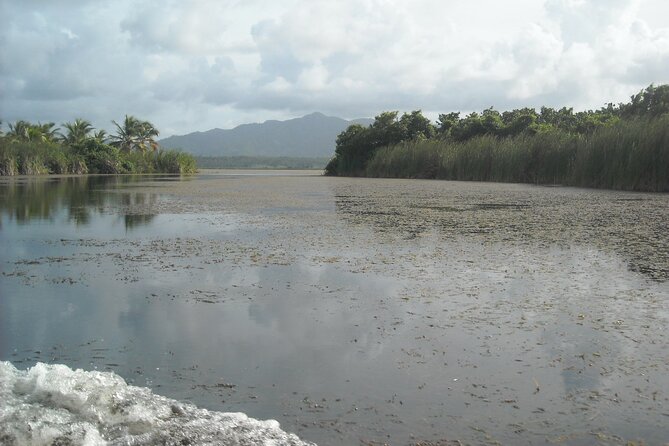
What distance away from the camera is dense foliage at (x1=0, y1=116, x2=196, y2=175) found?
3344 cm

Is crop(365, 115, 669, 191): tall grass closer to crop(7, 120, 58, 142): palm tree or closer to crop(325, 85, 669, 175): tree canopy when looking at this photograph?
crop(325, 85, 669, 175): tree canopy

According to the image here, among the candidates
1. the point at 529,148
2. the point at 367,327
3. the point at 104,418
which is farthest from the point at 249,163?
the point at 104,418

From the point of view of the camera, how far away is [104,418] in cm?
235

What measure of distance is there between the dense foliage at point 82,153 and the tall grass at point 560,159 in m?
18.4

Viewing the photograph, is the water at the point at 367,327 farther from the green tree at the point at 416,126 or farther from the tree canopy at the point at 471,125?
the green tree at the point at 416,126

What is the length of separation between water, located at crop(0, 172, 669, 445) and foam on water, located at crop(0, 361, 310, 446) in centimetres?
4

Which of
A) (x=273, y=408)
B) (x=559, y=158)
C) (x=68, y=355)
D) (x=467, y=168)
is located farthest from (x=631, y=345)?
(x=467, y=168)

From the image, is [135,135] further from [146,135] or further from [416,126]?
[416,126]

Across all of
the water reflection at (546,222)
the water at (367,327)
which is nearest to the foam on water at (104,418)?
the water at (367,327)

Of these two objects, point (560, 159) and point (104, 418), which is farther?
point (560, 159)

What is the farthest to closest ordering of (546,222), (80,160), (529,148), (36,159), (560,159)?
(80,160)
(36,159)
(529,148)
(560,159)
(546,222)

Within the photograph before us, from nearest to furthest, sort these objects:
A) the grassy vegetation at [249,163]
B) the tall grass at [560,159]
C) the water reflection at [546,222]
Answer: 1. the water reflection at [546,222]
2. the tall grass at [560,159]
3. the grassy vegetation at [249,163]

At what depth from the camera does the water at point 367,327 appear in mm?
2449

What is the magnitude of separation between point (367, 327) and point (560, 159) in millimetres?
21889
